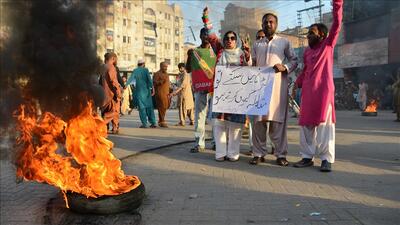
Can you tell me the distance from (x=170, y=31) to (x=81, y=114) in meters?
93.7

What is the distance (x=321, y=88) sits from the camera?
18.5ft

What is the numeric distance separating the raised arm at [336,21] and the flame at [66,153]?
3.40 metres

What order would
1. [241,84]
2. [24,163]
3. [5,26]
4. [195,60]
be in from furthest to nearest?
[195,60], [241,84], [24,163], [5,26]

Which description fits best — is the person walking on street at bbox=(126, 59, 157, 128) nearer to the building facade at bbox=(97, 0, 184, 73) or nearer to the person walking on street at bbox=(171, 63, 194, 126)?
the person walking on street at bbox=(171, 63, 194, 126)

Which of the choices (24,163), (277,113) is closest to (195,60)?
(277,113)

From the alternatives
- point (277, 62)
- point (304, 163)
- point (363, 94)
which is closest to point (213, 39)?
point (277, 62)

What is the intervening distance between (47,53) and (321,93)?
3768mm

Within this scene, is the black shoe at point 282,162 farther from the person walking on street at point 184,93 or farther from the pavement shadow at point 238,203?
the person walking on street at point 184,93

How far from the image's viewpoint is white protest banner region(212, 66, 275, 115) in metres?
5.88

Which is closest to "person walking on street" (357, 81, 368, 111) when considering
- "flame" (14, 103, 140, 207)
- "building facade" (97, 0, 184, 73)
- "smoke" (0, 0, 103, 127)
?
"flame" (14, 103, 140, 207)

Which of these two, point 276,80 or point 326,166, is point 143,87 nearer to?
point 276,80

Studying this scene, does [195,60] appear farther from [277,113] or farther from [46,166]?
[46,166]

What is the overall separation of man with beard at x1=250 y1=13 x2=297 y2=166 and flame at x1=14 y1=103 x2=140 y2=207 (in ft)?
8.81

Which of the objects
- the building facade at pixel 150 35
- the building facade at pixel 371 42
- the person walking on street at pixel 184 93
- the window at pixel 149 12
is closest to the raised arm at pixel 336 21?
the person walking on street at pixel 184 93
